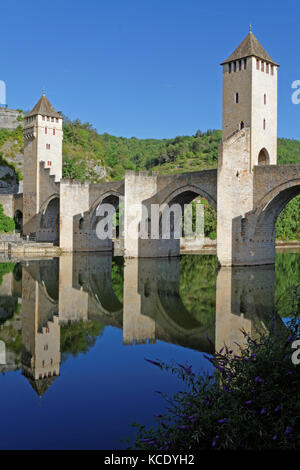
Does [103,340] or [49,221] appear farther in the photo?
[49,221]

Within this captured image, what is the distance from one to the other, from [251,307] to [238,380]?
8.92 metres

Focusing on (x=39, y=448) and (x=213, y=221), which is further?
(x=213, y=221)

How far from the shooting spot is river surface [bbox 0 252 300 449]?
19.5 feet

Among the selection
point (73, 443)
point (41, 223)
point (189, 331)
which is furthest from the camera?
point (41, 223)

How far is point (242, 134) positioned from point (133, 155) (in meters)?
69.9

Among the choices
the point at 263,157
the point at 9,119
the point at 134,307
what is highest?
the point at 9,119

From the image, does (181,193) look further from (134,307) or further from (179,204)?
(134,307)

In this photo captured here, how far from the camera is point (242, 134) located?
24.8 meters

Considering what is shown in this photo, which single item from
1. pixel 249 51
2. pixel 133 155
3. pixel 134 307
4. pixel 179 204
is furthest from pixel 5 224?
pixel 133 155

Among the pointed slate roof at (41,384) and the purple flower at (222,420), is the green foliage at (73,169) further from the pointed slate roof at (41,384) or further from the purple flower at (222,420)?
the purple flower at (222,420)

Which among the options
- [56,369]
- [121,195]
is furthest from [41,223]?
[56,369]

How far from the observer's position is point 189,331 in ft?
A: 36.5

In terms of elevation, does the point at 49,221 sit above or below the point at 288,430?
above
